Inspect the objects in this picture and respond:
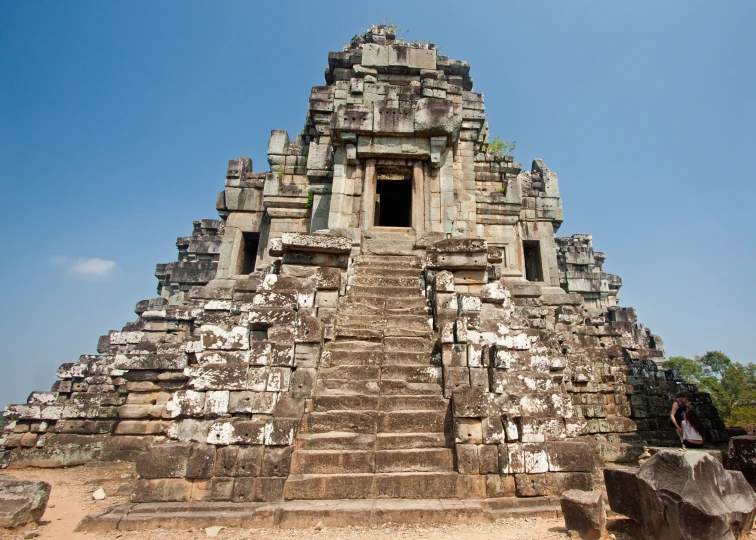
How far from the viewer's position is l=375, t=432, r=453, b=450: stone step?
507 cm

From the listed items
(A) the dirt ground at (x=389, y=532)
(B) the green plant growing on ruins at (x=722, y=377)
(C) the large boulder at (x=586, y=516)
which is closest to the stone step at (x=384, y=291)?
(A) the dirt ground at (x=389, y=532)

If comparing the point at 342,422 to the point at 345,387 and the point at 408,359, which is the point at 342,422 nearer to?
the point at 345,387

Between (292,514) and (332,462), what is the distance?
30.1 inches

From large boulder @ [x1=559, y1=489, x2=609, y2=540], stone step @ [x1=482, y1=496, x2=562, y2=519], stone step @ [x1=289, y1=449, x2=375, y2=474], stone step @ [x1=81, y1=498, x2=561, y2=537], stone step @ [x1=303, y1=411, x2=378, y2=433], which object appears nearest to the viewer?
large boulder @ [x1=559, y1=489, x2=609, y2=540]

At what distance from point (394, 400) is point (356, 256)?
14.0 ft

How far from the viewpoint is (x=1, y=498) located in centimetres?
461

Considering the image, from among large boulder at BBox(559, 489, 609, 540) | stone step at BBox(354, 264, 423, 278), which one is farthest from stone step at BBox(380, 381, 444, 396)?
stone step at BBox(354, 264, 423, 278)

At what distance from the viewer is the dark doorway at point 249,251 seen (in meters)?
12.1

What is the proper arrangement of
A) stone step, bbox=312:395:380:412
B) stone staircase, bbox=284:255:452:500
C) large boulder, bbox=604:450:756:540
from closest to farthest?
large boulder, bbox=604:450:756:540 → stone staircase, bbox=284:255:452:500 → stone step, bbox=312:395:380:412

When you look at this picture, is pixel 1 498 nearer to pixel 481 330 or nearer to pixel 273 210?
pixel 481 330

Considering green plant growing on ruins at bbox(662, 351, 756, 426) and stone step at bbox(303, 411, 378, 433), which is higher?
green plant growing on ruins at bbox(662, 351, 756, 426)

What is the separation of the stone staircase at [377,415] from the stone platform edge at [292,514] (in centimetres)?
25

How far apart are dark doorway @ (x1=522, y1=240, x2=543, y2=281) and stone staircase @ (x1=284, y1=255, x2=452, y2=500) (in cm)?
671

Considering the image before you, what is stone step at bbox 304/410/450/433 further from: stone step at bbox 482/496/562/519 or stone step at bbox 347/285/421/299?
stone step at bbox 347/285/421/299
